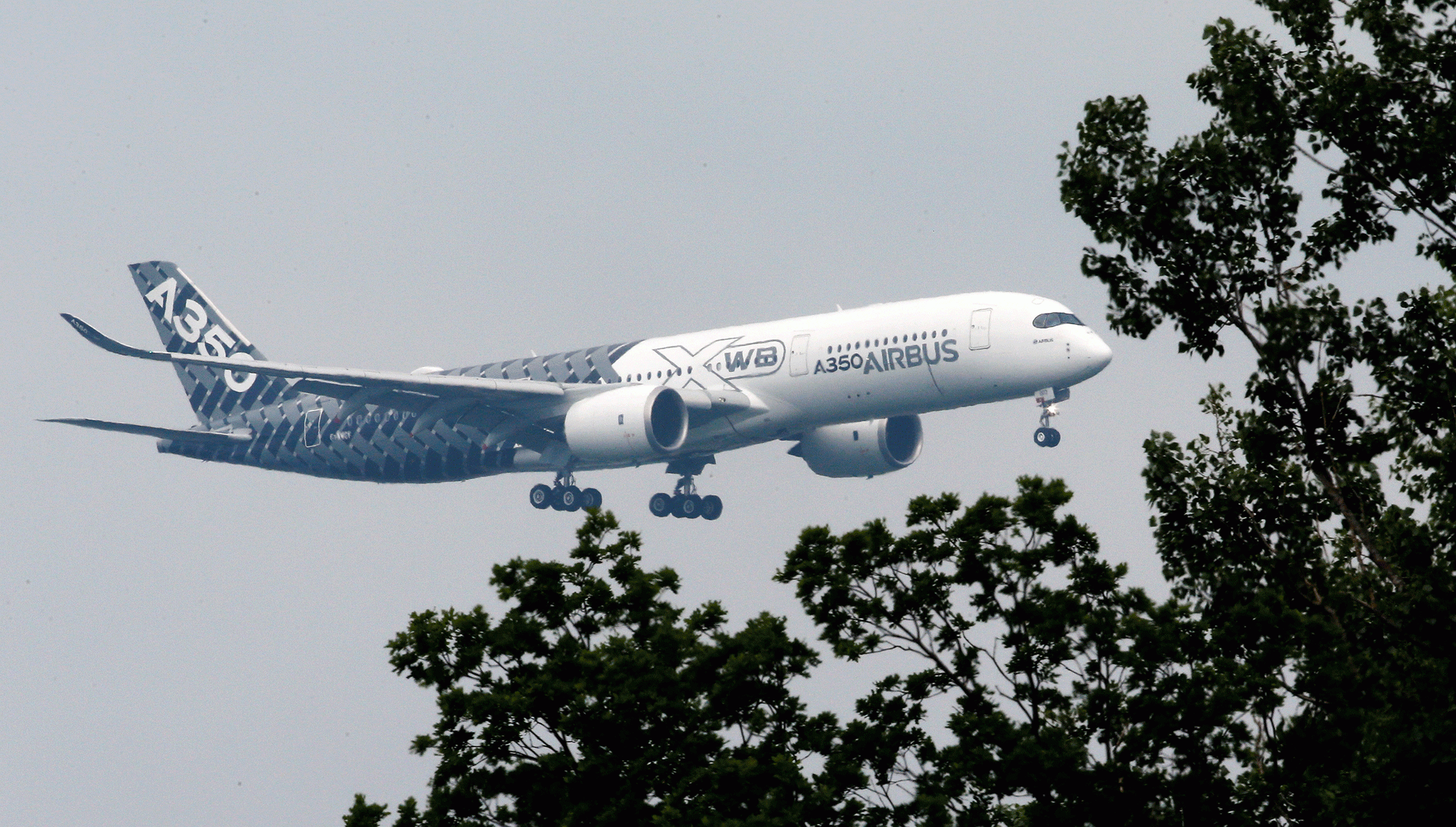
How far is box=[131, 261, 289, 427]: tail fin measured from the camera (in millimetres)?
77688

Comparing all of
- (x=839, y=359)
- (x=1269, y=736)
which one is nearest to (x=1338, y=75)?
(x=1269, y=736)

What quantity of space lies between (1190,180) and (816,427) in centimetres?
3593

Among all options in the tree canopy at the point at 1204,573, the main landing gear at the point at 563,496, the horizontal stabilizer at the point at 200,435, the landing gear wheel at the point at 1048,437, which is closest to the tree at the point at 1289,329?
the tree canopy at the point at 1204,573

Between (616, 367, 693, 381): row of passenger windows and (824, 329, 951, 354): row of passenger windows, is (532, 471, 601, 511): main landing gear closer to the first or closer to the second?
(616, 367, 693, 381): row of passenger windows

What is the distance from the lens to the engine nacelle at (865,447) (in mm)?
71125

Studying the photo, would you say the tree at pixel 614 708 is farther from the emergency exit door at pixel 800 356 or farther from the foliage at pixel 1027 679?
the emergency exit door at pixel 800 356

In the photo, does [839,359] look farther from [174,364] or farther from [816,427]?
[174,364]

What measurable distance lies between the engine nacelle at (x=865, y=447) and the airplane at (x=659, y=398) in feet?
0.18

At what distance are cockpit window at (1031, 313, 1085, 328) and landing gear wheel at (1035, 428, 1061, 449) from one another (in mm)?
2956

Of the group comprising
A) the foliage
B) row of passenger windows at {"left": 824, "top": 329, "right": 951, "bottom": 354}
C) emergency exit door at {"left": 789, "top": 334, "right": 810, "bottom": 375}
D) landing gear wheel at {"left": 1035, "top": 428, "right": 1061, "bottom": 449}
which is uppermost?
emergency exit door at {"left": 789, "top": 334, "right": 810, "bottom": 375}

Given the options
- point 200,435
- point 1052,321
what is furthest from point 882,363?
point 200,435

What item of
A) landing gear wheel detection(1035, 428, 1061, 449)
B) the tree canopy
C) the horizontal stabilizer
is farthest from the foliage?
the horizontal stabilizer

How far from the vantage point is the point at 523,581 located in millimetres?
35281

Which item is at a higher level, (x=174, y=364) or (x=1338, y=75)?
(x=174, y=364)
